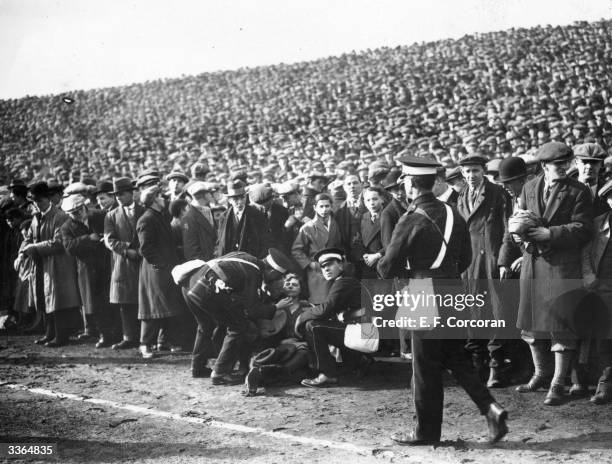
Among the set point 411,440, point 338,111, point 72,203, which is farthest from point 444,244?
point 338,111

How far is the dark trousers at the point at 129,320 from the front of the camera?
8.86 metres

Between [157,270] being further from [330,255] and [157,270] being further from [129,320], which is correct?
[330,255]

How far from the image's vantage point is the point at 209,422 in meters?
5.57

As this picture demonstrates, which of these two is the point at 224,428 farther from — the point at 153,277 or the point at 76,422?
the point at 153,277

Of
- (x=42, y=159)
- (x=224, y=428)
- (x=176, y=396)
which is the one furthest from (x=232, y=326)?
(x=42, y=159)

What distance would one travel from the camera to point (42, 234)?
9359 millimetres

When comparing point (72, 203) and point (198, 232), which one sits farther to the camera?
point (72, 203)

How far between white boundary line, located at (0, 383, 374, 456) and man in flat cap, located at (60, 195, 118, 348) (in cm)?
218

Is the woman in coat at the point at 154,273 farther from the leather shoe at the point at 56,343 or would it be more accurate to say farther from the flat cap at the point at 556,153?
the flat cap at the point at 556,153

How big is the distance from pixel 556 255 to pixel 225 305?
10.0 feet

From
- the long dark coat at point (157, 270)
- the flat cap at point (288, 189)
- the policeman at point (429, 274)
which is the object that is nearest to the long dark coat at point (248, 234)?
the long dark coat at point (157, 270)

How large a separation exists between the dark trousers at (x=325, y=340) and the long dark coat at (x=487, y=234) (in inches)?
52.6

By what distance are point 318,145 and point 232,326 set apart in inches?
711

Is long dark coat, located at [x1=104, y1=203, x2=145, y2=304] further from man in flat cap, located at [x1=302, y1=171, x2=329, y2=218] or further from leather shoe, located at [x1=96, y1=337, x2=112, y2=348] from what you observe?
man in flat cap, located at [x1=302, y1=171, x2=329, y2=218]
